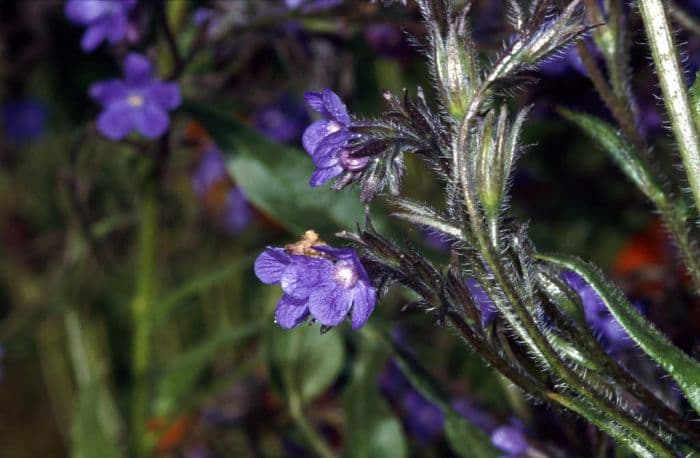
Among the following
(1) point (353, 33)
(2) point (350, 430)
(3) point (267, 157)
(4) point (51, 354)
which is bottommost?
(4) point (51, 354)

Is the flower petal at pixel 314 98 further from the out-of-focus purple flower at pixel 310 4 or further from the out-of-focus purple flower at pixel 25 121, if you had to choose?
the out-of-focus purple flower at pixel 25 121

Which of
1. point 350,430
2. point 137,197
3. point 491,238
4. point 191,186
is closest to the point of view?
point 491,238

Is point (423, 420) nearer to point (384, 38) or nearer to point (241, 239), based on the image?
point (384, 38)

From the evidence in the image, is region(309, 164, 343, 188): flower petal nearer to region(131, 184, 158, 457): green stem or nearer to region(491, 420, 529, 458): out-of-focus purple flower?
region(491, 420, 529, 458): out-of-focus purple flower

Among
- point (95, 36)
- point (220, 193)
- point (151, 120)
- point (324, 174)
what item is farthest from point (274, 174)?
point (220, 193)

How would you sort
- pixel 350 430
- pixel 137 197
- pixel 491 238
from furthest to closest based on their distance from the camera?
pixel 137 197 < pixel 350 430 < pixel 491 238

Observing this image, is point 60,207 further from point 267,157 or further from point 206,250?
point 267,157

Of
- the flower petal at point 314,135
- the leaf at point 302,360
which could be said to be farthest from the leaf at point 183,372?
the flower petal at point 314,135

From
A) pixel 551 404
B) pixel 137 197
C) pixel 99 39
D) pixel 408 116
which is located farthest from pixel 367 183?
pixel 137 197

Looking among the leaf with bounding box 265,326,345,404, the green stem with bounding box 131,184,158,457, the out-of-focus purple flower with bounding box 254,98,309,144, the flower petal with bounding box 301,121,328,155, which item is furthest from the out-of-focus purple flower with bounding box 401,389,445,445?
the flower petal with bounding box 301,121,328,155
